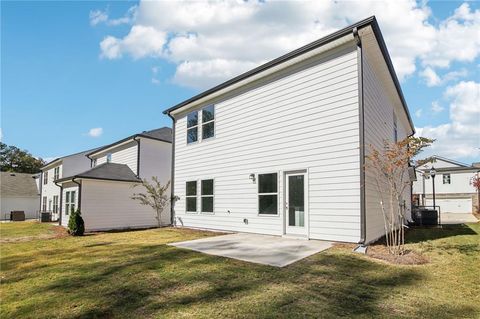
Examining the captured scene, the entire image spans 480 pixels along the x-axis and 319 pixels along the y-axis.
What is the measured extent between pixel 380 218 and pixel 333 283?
583 centimetres

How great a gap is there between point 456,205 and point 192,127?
107 feet

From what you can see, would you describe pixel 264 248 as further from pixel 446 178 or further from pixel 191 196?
pixel 446 178

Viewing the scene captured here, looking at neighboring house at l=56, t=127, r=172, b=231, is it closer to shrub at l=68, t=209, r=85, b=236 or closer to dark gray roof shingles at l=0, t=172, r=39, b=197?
shrub at l=68, t=209, r=85, b=236

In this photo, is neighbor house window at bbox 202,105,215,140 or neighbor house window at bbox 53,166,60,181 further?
neighbor house window at bbox 53,166,60,181

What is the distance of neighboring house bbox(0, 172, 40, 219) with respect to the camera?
32438 mm

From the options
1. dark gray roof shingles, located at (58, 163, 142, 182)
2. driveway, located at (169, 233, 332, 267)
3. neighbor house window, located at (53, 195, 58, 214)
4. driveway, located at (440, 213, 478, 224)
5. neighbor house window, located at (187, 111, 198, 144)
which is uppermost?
neighbor house window, located at (187, 111, 198, 144)

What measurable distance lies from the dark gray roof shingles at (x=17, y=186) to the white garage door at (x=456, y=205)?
46.2m

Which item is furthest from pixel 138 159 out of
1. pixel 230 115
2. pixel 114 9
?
pixel 114 9

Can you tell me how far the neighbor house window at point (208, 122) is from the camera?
43.8ft

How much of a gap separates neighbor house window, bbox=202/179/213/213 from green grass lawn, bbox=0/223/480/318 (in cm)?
567

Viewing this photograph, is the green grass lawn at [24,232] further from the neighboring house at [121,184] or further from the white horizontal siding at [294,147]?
the white horizontal siding at [294,147]

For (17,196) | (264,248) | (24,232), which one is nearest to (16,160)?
(17,196)

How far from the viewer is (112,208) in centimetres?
1711

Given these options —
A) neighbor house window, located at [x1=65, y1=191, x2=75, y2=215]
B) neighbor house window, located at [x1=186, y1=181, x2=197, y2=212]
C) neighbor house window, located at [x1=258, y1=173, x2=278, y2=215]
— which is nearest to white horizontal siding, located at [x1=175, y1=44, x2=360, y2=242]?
neighbor house window, located at [x1=258, y1=173, x2=278, y2=215]
